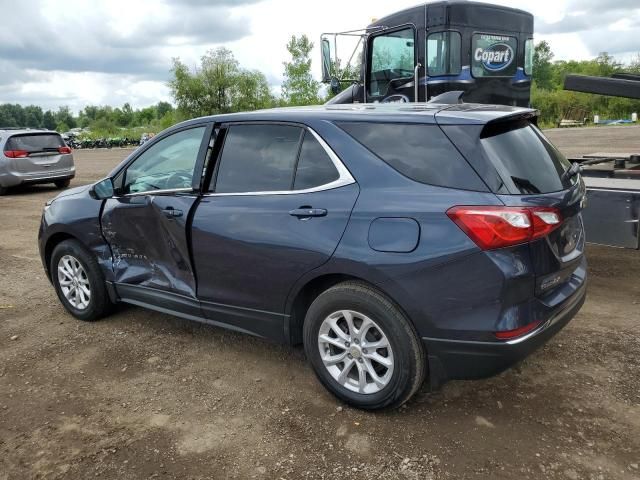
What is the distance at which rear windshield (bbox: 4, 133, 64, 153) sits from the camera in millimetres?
13539

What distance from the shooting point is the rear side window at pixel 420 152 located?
2.81m

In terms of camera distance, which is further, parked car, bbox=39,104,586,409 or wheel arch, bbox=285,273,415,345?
wheel arch, bbox=285,273,415,345

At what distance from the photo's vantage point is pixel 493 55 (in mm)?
7590

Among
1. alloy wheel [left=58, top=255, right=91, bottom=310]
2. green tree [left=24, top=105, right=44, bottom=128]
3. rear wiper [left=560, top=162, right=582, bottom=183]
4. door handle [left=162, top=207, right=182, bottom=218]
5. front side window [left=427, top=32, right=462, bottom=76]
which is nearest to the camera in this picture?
rear wiper [left=560, top=162, right=582, bottom=183]

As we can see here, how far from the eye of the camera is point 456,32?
7.18 metres

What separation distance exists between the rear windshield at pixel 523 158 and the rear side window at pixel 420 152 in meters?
0.16

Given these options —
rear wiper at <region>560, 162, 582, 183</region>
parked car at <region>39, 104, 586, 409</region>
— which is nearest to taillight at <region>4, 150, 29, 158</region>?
parked car at <region>39, 104, 586, 409</region>

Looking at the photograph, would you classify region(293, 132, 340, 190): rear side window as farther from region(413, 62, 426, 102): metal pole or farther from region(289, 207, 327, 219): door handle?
region(413, 62, 426, 102): metal pole

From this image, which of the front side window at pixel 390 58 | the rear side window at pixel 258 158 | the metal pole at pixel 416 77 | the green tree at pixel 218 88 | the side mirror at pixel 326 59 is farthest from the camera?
the green tree at pixel 218 88

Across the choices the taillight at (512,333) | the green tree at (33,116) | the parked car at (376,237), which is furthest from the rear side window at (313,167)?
the green tree at (33,116)

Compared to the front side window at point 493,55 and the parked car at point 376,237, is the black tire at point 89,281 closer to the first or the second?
the parked car at point 376,237

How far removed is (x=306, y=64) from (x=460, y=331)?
20.5 m

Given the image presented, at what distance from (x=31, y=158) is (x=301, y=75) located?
11029 millimetres

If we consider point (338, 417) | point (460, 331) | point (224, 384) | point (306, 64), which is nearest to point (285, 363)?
point (224, 384)
